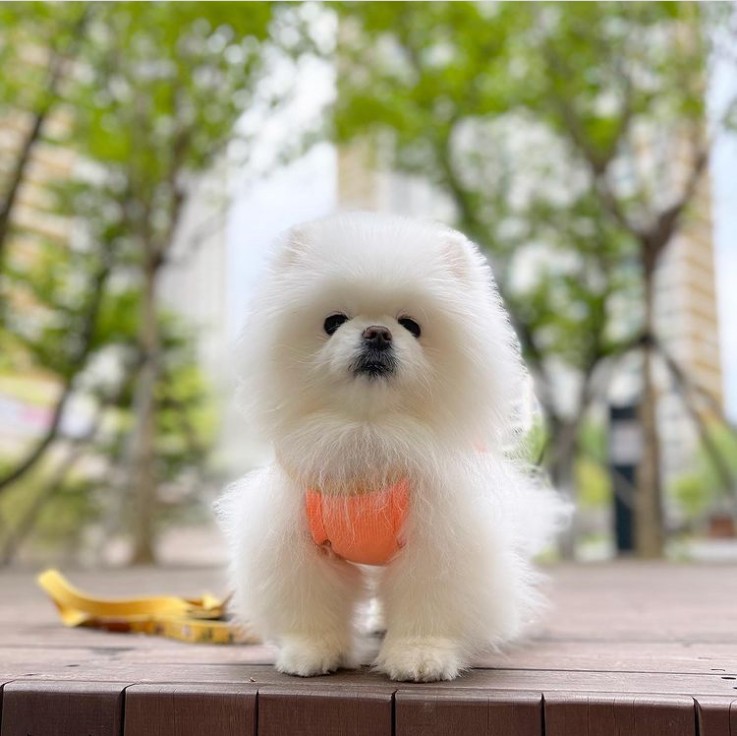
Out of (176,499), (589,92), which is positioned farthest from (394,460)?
(176,499)

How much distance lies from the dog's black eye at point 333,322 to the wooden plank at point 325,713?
18.4 inches

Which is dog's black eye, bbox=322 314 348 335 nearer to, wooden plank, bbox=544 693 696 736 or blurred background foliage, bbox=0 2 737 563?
wooden plank, bbox=544 693 696 736

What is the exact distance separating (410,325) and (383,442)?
167mm

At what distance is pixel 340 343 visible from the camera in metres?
1.06

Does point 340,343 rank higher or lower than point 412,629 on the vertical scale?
higher

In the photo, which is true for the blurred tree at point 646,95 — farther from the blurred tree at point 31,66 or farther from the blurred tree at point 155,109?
the blurred tree at point 31,66

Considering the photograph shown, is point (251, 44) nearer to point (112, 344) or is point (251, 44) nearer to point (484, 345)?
point (112, 344)

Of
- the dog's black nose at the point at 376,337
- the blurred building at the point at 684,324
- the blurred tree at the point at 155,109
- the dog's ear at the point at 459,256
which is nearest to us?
the dog's black nose at the point at 376,337

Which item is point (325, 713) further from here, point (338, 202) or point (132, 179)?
point (338, 202)

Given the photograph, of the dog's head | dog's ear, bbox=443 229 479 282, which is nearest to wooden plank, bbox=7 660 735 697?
the dog's head

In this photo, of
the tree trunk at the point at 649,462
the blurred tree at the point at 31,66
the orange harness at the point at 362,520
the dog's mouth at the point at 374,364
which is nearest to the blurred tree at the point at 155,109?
the blurred tree at the point at 31,66

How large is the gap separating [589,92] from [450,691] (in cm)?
401

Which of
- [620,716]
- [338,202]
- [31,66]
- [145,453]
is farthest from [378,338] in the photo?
[31,66]

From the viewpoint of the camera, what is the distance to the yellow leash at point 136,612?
160 cm
